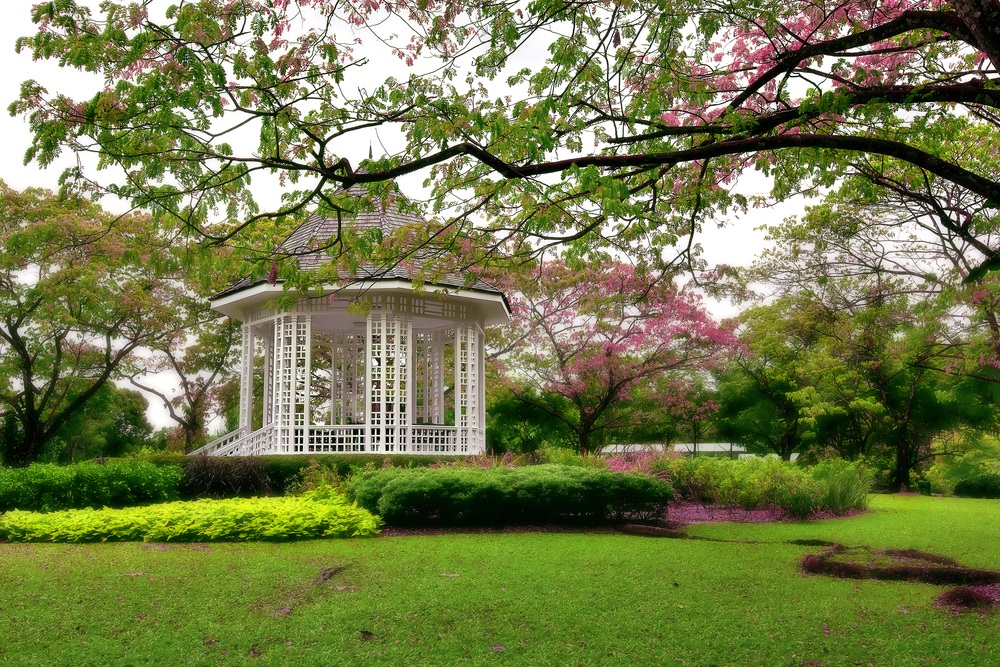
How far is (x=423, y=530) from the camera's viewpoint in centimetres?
1038

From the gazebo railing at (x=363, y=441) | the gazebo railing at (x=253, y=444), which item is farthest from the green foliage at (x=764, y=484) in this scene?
the gazebo railing at (x=253, y=444)

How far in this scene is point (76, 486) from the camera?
11523 millimetres

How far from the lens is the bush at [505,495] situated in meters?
10.4

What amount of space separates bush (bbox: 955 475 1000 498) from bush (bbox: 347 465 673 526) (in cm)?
1231

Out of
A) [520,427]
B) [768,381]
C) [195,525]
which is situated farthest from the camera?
[520,427]

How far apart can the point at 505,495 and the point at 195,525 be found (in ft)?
12.3

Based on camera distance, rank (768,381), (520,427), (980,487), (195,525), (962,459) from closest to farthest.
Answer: (195,525), (980,487), (962,459), (768,381), (520,427)

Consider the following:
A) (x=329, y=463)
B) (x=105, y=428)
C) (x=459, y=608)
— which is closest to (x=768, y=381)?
(x=329, y=463)

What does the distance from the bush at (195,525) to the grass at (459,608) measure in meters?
0.44

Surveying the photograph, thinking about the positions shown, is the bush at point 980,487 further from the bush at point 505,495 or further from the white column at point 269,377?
the white column at point 269,377

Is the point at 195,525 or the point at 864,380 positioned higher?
the point at 864,380

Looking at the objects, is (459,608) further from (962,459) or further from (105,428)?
(105,428)

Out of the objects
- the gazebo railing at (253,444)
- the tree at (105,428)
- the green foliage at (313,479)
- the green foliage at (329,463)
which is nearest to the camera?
the green foliage at (313,479)

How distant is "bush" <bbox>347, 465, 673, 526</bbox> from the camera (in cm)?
1041
